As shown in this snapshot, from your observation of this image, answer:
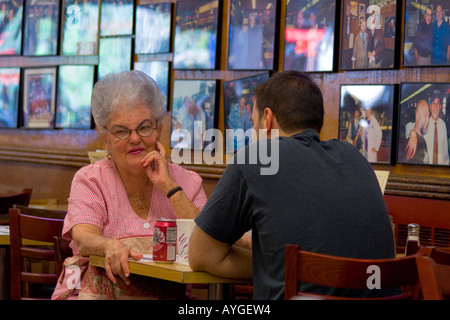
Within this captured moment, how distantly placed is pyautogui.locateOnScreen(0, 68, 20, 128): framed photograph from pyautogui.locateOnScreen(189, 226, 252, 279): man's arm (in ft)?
18.1

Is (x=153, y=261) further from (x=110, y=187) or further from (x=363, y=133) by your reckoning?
(x=363, y=133)

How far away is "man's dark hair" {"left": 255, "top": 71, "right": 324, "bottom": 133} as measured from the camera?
2.46 metres

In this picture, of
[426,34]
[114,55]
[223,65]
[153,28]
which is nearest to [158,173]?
[426,34]

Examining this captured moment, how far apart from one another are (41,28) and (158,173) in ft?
15.1

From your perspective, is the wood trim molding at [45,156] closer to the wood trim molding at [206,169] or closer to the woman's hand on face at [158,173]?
the wood trim molding at [206,169]

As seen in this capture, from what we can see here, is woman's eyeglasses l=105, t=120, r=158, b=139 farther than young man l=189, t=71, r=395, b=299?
Yes

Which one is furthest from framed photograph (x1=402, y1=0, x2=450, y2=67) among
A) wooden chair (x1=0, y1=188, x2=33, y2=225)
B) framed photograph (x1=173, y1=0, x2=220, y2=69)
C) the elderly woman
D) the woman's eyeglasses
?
wooden chair (x1=0, y1=188, x2=33, y2=225)

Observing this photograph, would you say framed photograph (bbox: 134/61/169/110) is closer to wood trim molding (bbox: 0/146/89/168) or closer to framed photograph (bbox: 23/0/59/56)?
wood trim molding (bbox: 0/146/89/168)

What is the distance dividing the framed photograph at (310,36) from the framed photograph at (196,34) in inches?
28.5
